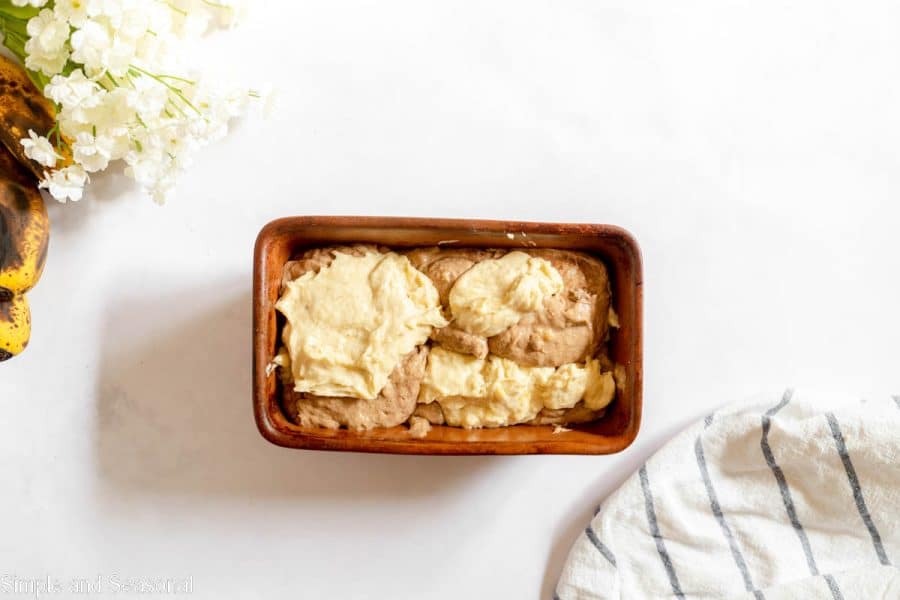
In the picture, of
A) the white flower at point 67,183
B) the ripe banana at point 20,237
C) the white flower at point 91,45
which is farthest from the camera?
Answer: the ripe banana at point 20,237

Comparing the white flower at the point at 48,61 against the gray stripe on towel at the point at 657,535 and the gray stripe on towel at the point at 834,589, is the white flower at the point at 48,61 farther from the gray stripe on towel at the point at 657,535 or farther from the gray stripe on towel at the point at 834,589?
the gray stripe on towel at the point at 834,589

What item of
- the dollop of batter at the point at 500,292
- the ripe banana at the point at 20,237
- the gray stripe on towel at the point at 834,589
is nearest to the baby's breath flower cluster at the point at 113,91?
the ripe banana at the point at 20,237

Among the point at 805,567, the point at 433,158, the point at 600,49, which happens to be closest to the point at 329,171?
the point at 433,158

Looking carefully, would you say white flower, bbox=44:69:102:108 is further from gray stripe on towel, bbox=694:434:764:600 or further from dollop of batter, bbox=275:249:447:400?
gray stripe on towel, bbox=694:434:764:600

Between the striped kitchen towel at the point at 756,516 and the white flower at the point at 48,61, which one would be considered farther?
the striped kitchen towel at the point at 756,516

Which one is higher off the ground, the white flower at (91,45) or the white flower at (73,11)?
the white flower at (73,11)

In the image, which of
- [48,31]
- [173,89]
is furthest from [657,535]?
[48,31]

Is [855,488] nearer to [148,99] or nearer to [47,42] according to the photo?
[148,99]
